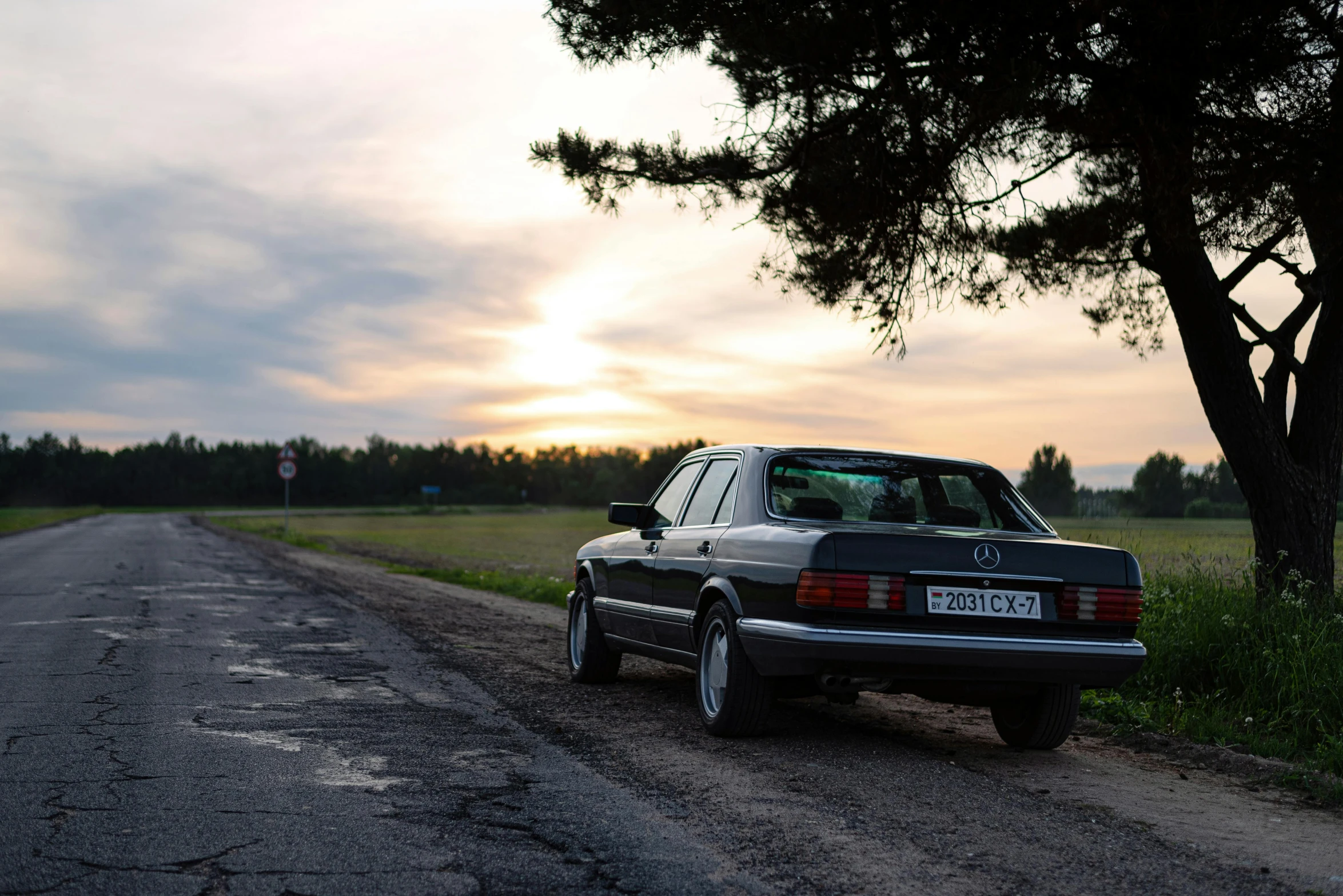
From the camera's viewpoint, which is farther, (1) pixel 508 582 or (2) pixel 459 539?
(2) pixel 459 539

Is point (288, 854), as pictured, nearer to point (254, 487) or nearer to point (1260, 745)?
point (1260, 745)

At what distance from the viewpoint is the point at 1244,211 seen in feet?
29.6

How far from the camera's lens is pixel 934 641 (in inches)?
210

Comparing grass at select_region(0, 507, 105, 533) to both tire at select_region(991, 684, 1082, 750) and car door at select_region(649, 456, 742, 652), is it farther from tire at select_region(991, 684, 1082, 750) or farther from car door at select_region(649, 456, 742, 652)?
tire at select_region(991, 684, 1082, 750)

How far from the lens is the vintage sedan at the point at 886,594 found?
5.36m

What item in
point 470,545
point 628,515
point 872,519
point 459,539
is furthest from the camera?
point 459,539

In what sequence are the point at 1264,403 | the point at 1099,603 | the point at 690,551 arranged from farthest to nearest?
the point at 1264,403 < the point at 690,551 < the point at 1099,603

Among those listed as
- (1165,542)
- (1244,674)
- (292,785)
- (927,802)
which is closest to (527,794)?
(292,785)

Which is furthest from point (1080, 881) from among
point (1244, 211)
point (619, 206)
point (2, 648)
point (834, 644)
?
point (2, 648)

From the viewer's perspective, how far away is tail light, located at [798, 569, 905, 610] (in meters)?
5.32

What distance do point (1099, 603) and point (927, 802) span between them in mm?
1586

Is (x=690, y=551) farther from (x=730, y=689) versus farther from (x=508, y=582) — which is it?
(x=508, y=582)

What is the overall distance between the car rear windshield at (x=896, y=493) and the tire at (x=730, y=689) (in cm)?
71

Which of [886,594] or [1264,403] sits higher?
[1264,403]
